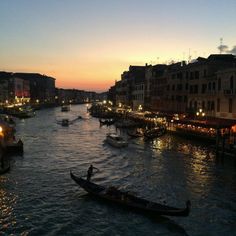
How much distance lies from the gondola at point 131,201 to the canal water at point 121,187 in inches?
20.9

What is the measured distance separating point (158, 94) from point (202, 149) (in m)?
45.5

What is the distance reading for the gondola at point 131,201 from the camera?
89.2 ft

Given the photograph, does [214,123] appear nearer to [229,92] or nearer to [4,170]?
[229,92]

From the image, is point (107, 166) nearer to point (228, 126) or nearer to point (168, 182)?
point (168, 182)

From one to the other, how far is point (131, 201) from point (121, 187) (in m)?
7.44

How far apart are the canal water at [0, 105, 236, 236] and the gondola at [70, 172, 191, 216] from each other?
530mm

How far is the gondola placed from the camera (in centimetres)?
2720

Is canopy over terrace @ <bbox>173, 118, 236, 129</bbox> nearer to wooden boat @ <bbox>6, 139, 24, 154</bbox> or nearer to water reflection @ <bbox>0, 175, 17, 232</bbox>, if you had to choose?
wooden boat @ <bbox>6, 139, 24, 154</bbox>

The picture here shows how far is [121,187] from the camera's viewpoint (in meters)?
37.5

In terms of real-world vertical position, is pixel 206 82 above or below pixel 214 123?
above

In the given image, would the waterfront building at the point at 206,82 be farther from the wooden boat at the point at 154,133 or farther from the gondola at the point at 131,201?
the gondola at the point at 131,201

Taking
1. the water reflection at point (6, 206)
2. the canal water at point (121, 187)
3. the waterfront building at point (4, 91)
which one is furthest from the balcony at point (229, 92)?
the waterfront building at point (4, 91)

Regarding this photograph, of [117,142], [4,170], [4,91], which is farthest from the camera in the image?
[4,91]

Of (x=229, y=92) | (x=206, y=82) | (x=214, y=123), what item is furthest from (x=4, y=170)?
→ (x=206, y=82)
